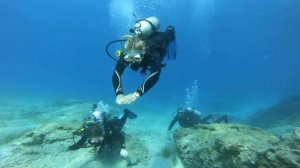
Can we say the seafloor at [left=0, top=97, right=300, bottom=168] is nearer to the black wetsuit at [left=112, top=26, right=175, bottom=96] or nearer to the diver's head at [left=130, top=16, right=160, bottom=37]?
the black wetsuit at [left=112, top=26, right=175, bottom=96]

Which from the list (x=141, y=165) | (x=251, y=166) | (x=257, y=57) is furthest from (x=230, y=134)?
(x=257, y=57)

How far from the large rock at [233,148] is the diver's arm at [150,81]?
2908mm

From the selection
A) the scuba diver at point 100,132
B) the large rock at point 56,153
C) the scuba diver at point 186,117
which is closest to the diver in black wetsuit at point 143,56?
the scuba diver at point 100,132

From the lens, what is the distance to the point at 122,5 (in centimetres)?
4816

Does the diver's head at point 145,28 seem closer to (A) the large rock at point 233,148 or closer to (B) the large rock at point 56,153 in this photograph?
(A) the large rock at point 233,148

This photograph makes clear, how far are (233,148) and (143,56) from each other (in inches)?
131

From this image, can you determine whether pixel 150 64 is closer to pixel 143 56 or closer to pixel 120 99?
pixel 143 56

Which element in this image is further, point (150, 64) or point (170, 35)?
point (170, 35)

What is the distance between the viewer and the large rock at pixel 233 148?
16.7ft

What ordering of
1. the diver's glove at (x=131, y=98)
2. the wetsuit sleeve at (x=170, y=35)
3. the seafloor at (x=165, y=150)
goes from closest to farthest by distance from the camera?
the diver's glove at (x=131, y=98)
the wetsuit sleeve at (x=170, y=35)
the seafloor at (x=165, y=150)

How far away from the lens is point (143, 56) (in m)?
4.20

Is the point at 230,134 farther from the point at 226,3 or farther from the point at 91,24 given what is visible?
the point at 91,24

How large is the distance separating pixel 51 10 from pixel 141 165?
11248 cm

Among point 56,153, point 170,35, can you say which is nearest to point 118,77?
point 170,35
